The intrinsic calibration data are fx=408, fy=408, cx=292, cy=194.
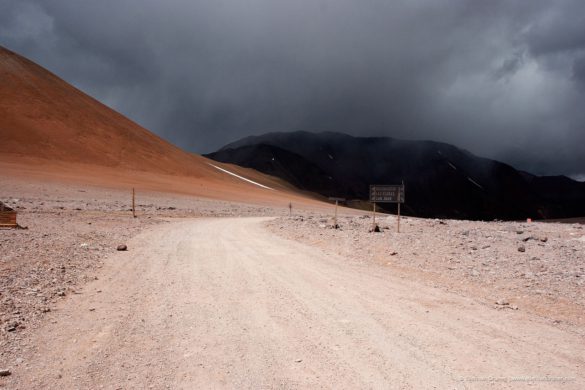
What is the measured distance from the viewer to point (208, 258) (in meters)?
12.2

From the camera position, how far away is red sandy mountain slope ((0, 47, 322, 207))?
59125 mm

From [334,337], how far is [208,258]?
276 inches

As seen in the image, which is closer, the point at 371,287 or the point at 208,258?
the point at 371,287

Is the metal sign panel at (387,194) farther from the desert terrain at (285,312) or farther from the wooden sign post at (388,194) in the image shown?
the desert terrain at (285,312)

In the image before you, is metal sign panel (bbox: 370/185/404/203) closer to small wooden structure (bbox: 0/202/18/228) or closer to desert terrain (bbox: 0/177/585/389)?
desert terrain (bbox: 0/177/585/389)

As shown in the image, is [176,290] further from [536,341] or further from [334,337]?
[536,341]

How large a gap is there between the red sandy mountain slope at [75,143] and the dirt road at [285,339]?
49955 millimetres

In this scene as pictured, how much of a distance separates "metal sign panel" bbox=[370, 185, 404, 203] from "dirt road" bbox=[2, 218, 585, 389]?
11.0 meters

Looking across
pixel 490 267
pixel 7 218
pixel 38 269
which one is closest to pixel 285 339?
pixel 38 269

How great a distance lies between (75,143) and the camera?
6994 cm

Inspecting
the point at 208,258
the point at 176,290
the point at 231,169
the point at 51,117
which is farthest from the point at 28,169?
the point at 231,169

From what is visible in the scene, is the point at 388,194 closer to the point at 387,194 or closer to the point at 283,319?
the point at 387,194

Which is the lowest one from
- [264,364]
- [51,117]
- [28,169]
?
[264,364]

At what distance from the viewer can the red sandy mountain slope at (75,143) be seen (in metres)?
59.1
